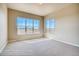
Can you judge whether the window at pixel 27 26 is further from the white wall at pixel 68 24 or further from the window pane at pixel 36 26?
the white wall at pixel 68 24

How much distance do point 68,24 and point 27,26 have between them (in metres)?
2.88

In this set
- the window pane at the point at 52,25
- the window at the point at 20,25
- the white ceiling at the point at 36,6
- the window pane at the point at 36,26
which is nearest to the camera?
the white ceiling at the point at 36,6

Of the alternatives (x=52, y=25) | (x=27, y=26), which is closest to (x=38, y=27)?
(x=27, y=26)

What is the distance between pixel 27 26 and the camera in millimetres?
5957

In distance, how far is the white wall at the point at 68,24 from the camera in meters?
3.96

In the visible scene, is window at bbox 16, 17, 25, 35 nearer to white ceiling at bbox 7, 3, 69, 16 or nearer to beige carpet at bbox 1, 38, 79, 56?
white ceiling at bbox 7, 3, 69, 16

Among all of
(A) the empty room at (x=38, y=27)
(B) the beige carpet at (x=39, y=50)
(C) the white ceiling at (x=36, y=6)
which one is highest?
(C) the white ceiling at (x=36, y=6)

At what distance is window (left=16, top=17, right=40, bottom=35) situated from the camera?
5.51 metres

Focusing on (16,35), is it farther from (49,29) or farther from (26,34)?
(49,29)

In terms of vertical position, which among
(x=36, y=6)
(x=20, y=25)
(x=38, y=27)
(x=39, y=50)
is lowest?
(x=39, y=50)

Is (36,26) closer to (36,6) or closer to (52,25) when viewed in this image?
(52,25)

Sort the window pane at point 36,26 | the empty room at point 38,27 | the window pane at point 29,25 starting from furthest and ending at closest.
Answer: the window pane at point 36,26 < the window pane at point 29,25 < the empty room at point 38,27

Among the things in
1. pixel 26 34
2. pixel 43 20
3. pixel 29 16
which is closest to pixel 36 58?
pixel 26 34

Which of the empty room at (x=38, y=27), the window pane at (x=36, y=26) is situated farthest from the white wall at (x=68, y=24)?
the window pane at (x=36, y=26)
